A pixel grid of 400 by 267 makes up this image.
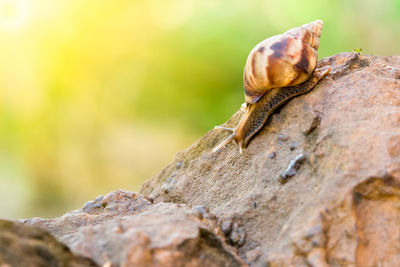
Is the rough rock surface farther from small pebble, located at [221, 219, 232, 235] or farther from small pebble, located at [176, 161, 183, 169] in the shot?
small pebble, located at [176, 161, 183, 169]

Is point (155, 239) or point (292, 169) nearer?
point (155, 239)

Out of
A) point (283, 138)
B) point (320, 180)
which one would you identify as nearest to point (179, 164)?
point (283, 138)

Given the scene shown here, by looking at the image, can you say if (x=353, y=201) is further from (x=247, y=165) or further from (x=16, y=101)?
(x=16, y=101)

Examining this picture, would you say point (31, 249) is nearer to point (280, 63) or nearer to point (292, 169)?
point (292, 169)

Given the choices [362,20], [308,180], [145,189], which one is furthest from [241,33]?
[308,180]

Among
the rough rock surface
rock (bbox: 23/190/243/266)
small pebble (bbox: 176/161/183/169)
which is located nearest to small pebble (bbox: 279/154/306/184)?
the rough rock surface

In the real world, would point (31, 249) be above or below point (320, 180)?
above
